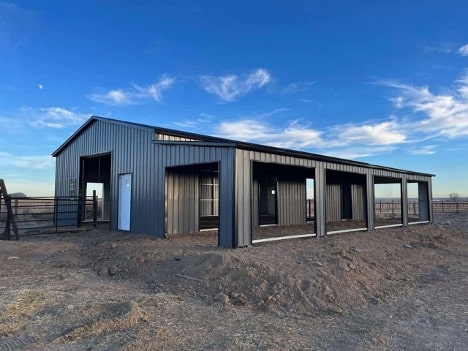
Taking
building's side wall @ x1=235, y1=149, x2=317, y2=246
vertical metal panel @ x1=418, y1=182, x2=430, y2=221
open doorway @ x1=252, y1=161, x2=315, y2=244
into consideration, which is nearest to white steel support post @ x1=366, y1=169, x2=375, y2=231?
open doorway @ x1=252, y1=161, x2=315, y2=244

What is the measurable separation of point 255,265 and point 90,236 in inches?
320

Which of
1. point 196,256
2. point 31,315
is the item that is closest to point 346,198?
point 196,256

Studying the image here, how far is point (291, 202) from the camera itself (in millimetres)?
19125

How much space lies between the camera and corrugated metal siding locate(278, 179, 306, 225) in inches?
727

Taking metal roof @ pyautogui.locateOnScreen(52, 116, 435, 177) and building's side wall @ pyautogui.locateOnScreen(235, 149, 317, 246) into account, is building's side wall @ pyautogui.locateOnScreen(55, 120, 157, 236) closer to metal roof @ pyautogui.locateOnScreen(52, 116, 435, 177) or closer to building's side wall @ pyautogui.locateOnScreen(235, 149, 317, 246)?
metal roof @ pyautogui.locateOnScreen(52, 116, 435, 177)

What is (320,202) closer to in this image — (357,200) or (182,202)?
(182,202)

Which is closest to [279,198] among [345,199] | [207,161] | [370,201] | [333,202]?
[370,201]

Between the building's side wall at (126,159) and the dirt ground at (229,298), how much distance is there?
8.45 ft

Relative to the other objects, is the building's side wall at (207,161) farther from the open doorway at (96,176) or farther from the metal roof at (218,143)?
the open doorway at (96,176)

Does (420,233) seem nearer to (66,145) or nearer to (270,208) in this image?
(270,208)

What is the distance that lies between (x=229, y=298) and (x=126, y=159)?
9184 mm

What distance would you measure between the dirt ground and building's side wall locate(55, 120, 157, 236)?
8.45 feet

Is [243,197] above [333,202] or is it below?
above

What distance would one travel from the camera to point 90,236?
529 inches
